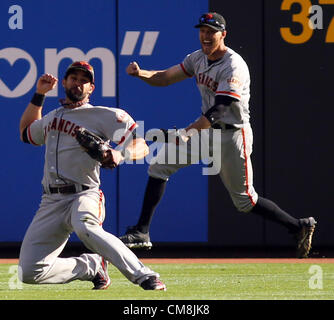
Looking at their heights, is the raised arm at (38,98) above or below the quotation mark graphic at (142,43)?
below

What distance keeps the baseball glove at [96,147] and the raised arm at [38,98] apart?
1.68 ft

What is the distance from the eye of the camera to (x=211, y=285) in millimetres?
7852

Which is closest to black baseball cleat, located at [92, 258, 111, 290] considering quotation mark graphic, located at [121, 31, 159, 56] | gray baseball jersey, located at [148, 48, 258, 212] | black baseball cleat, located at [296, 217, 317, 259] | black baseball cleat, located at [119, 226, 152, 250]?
black baseball cleat, located at [119, 226, 152, 250]

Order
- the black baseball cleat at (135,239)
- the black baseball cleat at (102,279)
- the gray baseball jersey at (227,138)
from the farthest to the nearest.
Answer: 1. the gray baseball jersey at (227,138)
2. the black baseball cleat at (135,239)
3. the black baseball cleat at (102,279)

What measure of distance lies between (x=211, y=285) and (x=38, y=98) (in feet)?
6.20

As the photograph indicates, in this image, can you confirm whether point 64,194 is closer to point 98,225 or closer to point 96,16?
point 98,225

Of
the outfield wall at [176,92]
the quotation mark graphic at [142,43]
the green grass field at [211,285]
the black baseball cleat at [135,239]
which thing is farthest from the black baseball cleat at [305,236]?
the quotation mark graphic at [142,43]

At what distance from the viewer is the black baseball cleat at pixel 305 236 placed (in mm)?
8508

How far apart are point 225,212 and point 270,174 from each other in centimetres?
62

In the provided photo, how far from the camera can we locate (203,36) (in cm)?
805

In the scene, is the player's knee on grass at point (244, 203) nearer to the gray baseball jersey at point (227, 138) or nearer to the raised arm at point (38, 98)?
the gray baseball jersey at point (227, 138)

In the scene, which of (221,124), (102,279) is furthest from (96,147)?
(221,124)

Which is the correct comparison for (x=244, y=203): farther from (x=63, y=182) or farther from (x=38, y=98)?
(x=38, y=98)

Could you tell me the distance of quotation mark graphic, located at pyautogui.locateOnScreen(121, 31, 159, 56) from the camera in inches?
440
